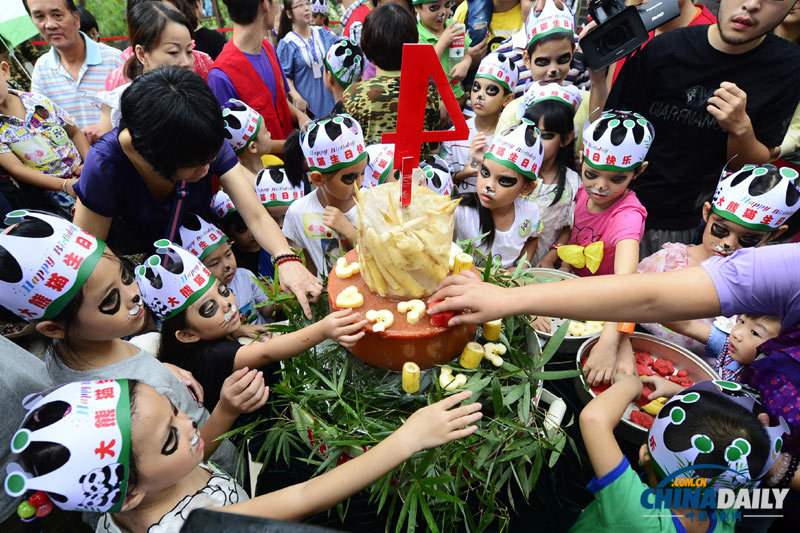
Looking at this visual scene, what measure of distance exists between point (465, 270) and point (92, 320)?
1386 millimetres

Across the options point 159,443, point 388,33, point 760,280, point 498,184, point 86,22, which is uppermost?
point 388,33

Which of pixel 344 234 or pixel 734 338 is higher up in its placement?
pixel 344 234

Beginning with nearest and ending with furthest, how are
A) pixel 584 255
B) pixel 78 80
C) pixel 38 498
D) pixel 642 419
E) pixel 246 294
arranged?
pixel 38 498 < pixel 642 419 < pixel 584 255 < pixel 246 294 < pixel 78 80

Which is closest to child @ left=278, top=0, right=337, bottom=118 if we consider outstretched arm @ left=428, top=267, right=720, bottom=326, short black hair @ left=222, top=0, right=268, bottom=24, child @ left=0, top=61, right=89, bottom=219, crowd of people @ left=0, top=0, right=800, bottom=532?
crowd of people @ left=0, top=0, right=800, bottom=532

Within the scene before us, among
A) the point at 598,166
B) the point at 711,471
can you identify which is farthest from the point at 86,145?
the point at 711,471

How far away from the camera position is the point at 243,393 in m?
1.77

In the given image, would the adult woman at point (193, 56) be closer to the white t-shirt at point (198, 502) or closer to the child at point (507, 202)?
the child at point (507, 202)

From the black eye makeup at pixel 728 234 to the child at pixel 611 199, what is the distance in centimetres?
37

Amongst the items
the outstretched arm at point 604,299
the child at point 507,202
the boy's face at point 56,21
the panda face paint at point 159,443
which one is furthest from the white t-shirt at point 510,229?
the boy's face at point 56,21

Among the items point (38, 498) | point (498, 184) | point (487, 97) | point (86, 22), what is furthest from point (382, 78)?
point (86, 22)

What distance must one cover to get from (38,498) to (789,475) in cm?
235

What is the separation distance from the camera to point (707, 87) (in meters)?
2.77

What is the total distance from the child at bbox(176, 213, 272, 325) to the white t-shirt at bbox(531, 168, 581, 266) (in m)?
1.91

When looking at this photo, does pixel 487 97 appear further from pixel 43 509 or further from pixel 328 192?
pixel 43 509
